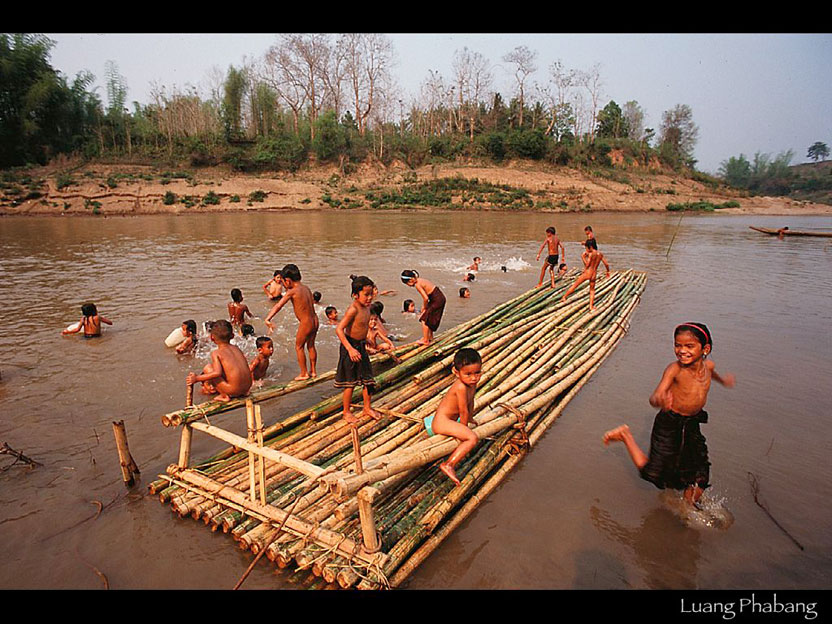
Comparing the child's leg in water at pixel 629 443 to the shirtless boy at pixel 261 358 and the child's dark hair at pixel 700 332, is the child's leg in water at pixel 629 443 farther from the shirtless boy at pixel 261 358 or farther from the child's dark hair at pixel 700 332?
the shirtless boy at pixel 261 358

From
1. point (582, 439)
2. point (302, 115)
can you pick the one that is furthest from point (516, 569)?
point (302, 115)

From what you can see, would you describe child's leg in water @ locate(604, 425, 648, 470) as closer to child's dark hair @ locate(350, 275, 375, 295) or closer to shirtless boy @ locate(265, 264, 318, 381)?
child's dark hair @ locate(350, 275, 375, 295)

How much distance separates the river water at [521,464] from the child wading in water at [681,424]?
382 mm

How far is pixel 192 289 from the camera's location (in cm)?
973

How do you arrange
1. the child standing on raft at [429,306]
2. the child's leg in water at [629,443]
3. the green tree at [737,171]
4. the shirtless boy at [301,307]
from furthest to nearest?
the green tree at [737,171], the child standing on raft at [429,306], the shirtless boy at [301,307], the child's leg in water at [629,443]

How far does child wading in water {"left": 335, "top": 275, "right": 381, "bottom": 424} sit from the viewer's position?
391 centimetres

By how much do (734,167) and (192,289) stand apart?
94.4 m

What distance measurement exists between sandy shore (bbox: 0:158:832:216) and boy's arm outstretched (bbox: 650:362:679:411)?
2833 cm

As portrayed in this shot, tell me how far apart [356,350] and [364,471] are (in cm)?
161

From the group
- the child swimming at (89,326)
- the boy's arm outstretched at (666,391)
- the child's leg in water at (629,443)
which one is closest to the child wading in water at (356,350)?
the child's leg in water at (629,443)

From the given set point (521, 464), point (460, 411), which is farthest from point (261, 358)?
point (521, 464)

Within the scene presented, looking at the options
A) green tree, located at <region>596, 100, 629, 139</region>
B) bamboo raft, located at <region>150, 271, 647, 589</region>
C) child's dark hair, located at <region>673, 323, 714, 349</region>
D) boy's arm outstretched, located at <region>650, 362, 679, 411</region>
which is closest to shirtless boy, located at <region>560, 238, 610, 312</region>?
bamboo raft, located at <region>150, 271, 647, 589</region>

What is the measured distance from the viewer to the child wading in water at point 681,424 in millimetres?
2945

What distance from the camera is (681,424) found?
300 centimetres
